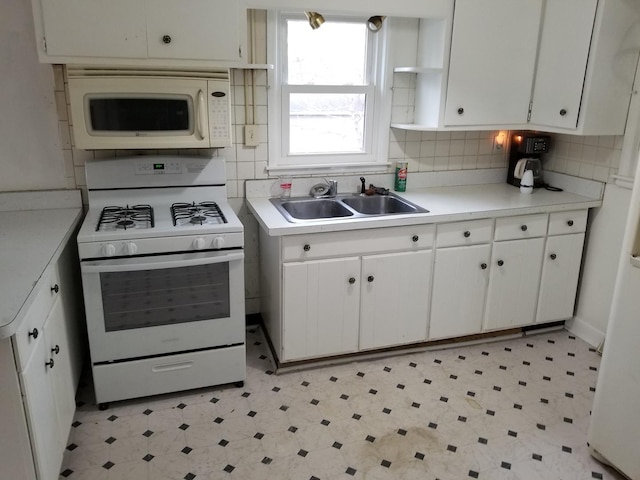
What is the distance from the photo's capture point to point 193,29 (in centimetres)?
243

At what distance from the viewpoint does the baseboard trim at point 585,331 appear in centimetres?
324

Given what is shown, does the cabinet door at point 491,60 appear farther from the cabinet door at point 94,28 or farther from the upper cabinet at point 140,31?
the cabinet door at point 94,28

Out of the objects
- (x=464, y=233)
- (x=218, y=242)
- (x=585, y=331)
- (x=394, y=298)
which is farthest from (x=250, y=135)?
(x=585, y=331)

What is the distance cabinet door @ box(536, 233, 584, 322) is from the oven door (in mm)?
1915

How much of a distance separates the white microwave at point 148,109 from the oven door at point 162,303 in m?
0.59

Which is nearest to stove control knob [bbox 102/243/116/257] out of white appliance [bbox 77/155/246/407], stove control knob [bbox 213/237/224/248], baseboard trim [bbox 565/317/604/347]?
white appliance [bbox 77/155/246/407]

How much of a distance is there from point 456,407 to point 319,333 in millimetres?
801

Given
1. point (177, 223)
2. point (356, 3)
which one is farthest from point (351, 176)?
point (177, 223)

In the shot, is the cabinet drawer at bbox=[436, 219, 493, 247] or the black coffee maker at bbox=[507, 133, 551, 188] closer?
the cabinet drawer at bbox=[436, 219, 493, 247]

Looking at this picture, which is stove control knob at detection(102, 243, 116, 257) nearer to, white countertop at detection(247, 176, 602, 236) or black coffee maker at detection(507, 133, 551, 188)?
white countertop at detection(247, 176, 602, 236)

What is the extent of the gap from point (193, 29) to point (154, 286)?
1218 millimetres

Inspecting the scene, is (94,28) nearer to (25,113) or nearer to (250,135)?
(25,113)

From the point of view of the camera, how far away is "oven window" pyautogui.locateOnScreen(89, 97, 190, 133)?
245 cm

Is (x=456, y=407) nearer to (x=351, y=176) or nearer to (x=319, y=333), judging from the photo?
(x=319, y=333)
